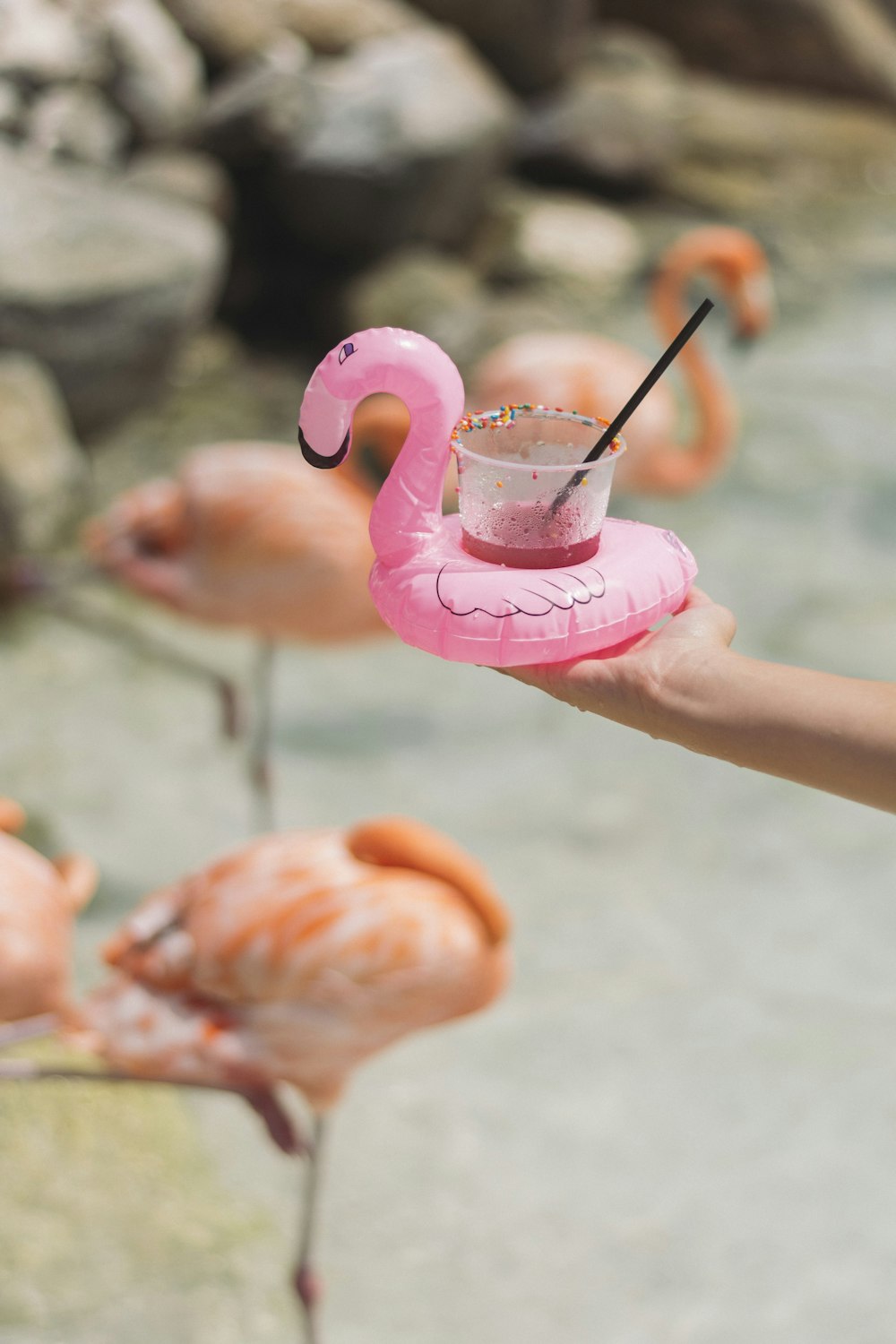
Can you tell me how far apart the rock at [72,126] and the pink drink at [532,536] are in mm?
4717

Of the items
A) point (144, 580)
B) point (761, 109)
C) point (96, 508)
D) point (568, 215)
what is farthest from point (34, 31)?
point (761, 109)

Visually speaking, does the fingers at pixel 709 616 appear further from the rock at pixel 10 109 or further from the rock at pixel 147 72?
the rock at pixel 147 72

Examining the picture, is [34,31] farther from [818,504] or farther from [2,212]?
[818,504]

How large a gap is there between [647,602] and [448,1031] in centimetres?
161

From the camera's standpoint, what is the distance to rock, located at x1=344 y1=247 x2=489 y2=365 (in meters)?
5.55

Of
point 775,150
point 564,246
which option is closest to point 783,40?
point 775,150

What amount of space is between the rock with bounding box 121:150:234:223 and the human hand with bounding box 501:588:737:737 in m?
4.49

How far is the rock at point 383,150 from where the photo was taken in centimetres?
569

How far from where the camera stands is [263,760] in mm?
3170

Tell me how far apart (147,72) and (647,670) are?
208 inches

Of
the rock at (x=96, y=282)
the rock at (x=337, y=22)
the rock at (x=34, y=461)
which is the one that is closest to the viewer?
the rock at (x=34, y=461)

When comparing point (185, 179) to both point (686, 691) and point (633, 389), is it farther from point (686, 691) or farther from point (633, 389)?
point (686, 691)

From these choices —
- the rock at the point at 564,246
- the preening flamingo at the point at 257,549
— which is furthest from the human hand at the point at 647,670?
the rock at the point at 564,246

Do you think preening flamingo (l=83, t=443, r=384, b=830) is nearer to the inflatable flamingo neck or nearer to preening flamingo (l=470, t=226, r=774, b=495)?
preening flamingo (l=470, t=226, r=774, b=495)
